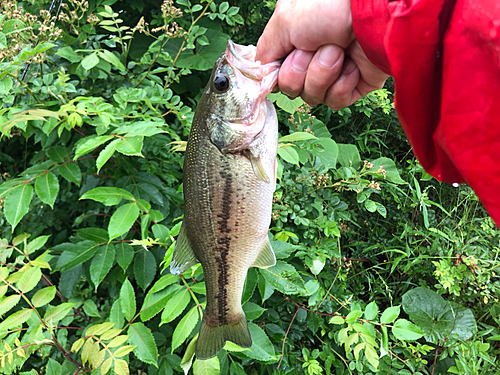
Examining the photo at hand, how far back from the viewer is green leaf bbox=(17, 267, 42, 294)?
1578mm

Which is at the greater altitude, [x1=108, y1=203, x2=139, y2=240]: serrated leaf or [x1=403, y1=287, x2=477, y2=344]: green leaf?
[x1=108, y1=203, x2=139, y2=240]: serrated leaf

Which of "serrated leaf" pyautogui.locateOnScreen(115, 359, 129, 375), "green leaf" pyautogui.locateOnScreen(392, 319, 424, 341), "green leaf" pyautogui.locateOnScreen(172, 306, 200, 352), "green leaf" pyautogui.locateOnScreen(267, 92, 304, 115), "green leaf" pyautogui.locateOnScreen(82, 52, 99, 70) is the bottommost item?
"green leaf" pyautogui.locateOnScreen(392, 319, 424, 341)

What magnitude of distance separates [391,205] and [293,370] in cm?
160

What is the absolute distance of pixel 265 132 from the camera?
116 cm

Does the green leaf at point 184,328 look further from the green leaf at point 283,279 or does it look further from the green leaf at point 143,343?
the green leaf at point 283,279

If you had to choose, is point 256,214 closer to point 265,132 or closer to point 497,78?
point 265,132

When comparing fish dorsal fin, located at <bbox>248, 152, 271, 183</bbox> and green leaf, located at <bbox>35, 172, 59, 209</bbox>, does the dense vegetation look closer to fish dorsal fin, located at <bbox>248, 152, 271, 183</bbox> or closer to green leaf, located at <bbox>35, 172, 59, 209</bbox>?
green leaf, located at <bbox>35, 172, 59, 209</bbox>

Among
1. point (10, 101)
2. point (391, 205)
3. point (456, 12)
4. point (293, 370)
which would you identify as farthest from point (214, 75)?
point (391, 205)

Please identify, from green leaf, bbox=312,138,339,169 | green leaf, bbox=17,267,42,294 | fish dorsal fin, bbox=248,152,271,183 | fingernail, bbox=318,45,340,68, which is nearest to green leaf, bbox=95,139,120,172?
green leaf, bbox=17,267,42,294

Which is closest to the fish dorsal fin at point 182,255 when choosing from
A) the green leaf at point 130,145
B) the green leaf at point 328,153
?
the green leaf at point 130,145

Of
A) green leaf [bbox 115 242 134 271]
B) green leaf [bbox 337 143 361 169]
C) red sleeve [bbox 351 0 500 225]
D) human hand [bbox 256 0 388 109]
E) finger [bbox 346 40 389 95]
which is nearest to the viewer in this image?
red sleeve [bbox 351 0 500 225]

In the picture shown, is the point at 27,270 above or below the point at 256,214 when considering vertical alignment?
below

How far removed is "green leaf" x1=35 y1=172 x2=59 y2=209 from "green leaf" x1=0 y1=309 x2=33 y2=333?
48 centimetres

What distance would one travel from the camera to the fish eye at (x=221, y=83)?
3.84ft
